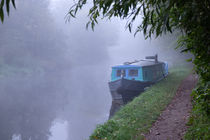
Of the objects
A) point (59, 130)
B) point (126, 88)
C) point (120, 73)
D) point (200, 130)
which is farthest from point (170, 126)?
point (120, 73)

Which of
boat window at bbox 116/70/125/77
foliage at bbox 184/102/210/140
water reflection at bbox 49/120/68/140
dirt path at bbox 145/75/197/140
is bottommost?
water reflection at bbox 49/120/68/140

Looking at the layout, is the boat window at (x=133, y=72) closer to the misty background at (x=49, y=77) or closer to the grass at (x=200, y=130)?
the misty background at (x=49, y=77)

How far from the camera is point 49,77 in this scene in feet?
105

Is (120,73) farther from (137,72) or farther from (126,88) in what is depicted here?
(126,88)

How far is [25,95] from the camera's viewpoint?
818 inches

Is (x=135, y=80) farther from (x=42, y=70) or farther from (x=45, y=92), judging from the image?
(x=42, y=70)

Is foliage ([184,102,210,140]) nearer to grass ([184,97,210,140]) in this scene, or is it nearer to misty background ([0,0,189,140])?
grass ([184,97,210,140])

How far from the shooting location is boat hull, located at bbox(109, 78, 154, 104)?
13.5m

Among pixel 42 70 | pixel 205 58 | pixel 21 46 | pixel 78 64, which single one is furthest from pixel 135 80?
pixel 78 64

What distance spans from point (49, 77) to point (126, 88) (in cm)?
2180

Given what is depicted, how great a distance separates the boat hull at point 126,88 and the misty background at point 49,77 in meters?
1.81

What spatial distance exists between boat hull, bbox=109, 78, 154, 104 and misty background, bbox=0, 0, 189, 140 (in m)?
1.81

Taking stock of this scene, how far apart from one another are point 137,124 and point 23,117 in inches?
423

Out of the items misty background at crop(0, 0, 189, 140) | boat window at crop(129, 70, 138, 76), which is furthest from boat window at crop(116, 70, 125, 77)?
misty background at crop(0, 0, 189, 140)
